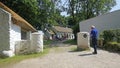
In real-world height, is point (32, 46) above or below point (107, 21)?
below

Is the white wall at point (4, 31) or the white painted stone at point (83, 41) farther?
the white painted stone at point (83, 41)

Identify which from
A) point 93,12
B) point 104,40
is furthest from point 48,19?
point 104,40

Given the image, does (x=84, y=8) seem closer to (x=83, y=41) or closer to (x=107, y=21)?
(x=107, y=21)

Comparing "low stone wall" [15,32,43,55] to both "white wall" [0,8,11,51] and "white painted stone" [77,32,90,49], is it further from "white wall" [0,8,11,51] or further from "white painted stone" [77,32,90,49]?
"white painted stone" [77,32,90,49]

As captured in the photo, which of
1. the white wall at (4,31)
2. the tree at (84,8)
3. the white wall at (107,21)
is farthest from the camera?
the tree at (84,8)

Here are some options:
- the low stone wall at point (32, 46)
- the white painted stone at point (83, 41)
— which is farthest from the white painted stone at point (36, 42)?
the white painted stone at point (83, 41)

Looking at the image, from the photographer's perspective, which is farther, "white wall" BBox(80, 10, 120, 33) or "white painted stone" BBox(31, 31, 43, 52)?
"white wall" BBox(80, 10, 120, 33)

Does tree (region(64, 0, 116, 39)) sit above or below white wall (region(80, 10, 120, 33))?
above

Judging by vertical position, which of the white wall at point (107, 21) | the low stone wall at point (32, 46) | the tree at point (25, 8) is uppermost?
the tree at point (25, 8)

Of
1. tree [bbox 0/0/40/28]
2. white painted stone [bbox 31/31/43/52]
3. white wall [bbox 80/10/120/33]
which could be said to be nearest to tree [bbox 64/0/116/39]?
tree [bbox 0/0/40/28]

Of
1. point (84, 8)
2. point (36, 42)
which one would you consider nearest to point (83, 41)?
point (36, 42)

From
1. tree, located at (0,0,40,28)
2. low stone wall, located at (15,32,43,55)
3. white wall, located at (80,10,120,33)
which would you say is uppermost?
tree, located at (0,0,40,28)

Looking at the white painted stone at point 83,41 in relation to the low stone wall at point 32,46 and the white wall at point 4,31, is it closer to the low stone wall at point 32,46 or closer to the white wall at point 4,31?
the low stone wall at point 32,46

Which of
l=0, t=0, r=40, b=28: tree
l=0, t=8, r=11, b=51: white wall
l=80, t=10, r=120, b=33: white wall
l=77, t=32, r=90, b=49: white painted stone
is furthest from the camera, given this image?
l=0, t=0, r=40, b=28: tree
